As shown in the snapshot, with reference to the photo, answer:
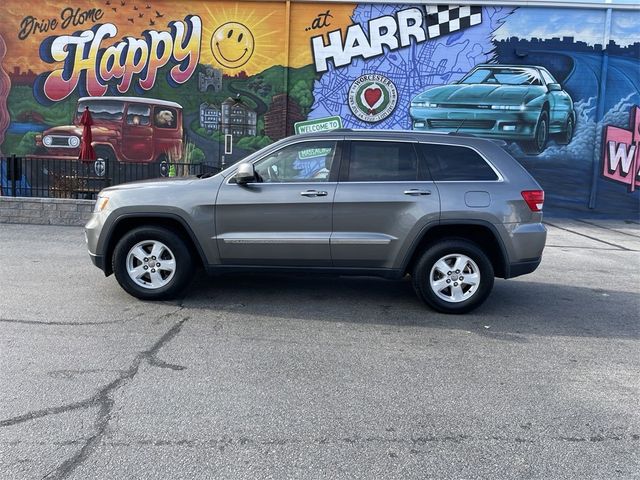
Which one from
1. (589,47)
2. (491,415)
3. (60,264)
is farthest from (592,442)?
(589,47)

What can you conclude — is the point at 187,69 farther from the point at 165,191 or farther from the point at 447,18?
the point at 165,191

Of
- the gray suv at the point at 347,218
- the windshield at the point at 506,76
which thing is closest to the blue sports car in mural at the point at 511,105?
the windshield at the point at 506,76

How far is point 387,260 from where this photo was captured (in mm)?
5996

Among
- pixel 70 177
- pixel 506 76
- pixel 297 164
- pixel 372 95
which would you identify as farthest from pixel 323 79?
pixel 297 164

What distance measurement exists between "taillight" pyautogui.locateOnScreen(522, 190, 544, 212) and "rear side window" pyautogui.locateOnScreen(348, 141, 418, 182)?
1154 mm

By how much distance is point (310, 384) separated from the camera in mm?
4203

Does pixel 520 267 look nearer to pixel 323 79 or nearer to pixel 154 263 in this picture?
pixel 154 263

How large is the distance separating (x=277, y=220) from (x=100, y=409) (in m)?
2.80

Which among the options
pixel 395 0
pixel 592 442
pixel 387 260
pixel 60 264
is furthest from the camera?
pixel 395 0

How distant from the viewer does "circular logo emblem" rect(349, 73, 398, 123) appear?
55.6 ft

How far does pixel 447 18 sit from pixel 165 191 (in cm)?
1323

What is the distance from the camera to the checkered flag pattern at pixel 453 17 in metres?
16.6

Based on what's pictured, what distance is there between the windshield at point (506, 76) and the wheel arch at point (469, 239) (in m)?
11.8

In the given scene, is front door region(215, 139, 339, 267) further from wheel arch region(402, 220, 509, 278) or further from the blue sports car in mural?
the blue sports car in mural
